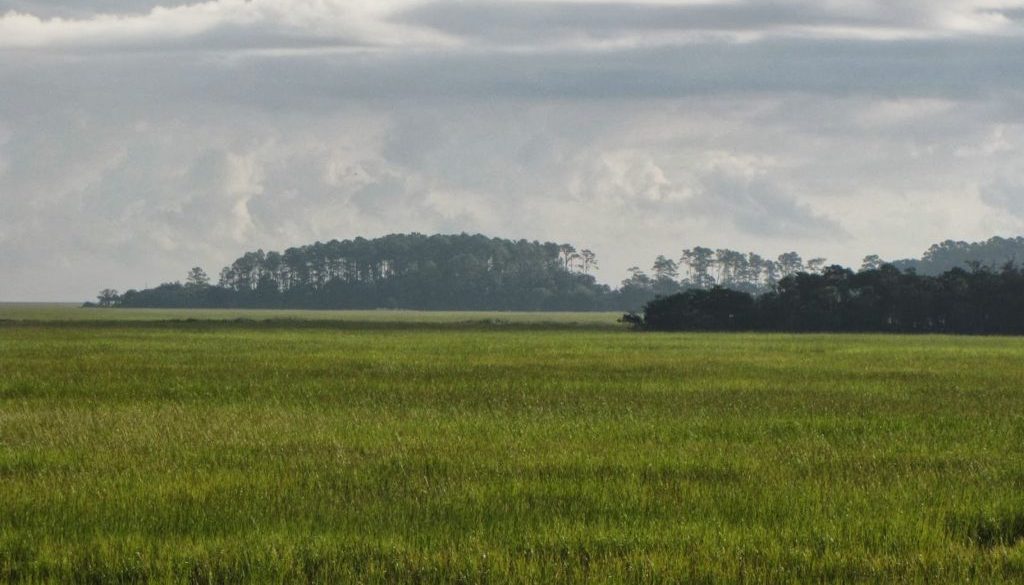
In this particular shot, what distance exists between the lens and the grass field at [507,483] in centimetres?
1217

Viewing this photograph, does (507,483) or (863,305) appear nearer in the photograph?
(507,483)

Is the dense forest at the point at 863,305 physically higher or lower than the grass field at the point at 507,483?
higher

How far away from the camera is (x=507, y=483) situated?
52.9 feet

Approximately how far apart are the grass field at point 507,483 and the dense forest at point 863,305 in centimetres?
7793

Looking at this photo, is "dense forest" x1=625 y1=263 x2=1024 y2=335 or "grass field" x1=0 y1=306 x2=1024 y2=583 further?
"dense forest" x1=625 y1=263 x2=1024 y2=335

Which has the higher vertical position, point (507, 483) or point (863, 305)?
point (863, 305)

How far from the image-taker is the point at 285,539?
12797mm

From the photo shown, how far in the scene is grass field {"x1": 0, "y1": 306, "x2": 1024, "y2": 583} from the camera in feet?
39.9

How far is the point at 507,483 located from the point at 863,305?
Result: 320 ft

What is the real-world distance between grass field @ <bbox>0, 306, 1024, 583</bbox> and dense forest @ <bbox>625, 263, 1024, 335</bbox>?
256 ft

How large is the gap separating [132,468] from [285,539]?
523 centimetres

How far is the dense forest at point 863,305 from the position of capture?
355 feet

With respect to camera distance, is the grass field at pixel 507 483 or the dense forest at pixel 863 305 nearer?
the grass field at pixel 507 483

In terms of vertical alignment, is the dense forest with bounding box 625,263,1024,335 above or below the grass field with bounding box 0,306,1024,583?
above
